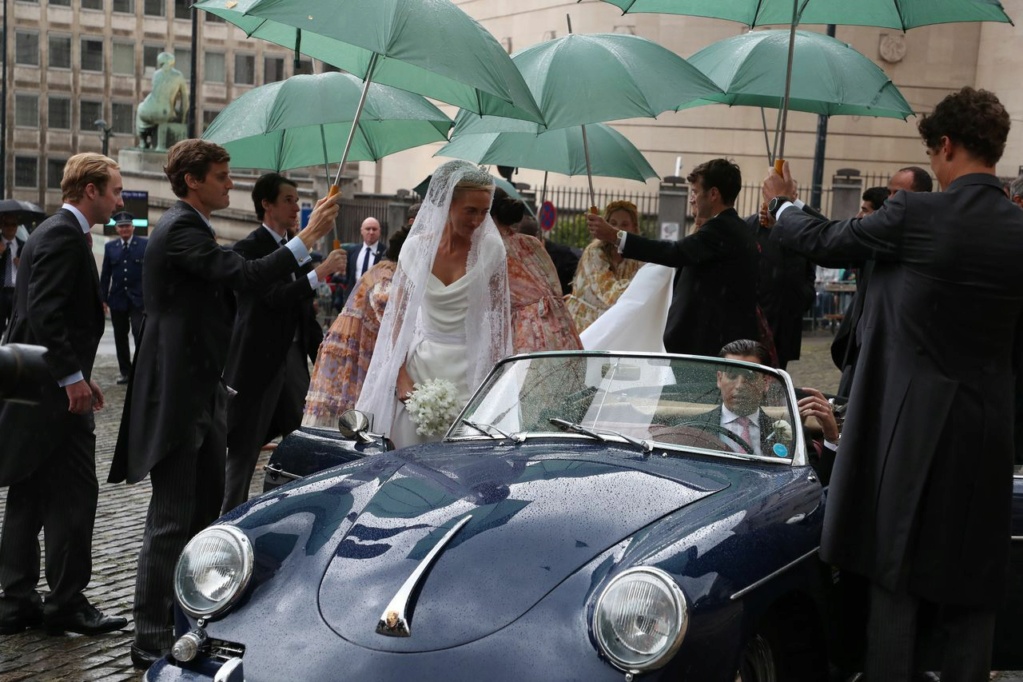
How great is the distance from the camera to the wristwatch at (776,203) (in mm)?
4838

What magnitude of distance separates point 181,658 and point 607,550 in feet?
4.34

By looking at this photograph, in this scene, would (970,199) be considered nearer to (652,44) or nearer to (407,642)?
(407,642)

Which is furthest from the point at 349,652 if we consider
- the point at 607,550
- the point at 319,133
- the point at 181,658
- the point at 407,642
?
the point at 319,133

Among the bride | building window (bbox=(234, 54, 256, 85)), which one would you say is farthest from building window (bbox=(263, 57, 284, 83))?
the bride

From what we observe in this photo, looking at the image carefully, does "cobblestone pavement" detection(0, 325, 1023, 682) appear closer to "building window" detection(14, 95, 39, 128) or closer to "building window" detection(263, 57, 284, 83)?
"building window" detection(14, 95, 39, 128)

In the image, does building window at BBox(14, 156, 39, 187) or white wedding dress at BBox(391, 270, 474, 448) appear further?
building window at BBox(14, 156, 39, 187)

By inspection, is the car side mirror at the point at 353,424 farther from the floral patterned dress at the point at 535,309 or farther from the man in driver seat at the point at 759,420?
the man in driver seat at the point at 759,420

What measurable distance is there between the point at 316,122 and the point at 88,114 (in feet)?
235

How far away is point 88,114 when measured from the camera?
247ft

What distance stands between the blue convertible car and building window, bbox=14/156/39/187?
74.1 m

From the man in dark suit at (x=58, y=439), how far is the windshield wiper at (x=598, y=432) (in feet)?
7.11

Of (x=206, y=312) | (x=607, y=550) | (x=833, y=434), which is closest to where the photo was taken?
(x=607, y=550)

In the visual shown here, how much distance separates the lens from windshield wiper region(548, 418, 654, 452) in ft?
16.0

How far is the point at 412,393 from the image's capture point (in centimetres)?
623
